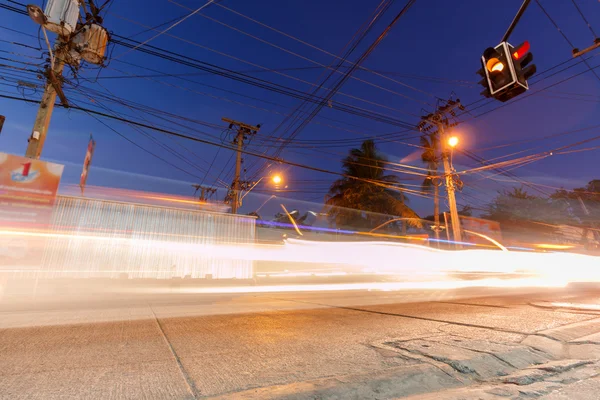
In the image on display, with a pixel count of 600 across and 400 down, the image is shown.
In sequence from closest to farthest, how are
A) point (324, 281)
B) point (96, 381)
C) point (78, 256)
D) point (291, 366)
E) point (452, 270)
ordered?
1. point (96, 381)
2. point (291, 366)
3. point (78, 256)
4. point (324, 281)
5. point (452, 270)

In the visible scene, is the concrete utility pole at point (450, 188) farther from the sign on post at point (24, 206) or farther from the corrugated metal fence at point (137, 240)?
the sign on post at point (24, 206)

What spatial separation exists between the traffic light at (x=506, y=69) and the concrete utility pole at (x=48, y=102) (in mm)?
12717

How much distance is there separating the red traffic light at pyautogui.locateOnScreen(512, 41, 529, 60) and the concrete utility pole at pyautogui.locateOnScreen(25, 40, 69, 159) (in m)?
13.0

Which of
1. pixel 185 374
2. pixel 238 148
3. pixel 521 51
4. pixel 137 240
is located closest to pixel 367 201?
pixel 238 148

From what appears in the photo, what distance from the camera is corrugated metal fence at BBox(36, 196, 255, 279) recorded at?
9.45 meters

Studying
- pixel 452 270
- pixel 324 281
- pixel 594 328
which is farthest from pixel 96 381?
pixel 452 270

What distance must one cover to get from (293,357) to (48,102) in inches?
473

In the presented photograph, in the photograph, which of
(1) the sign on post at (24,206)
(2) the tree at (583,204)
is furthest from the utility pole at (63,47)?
(2) the tree at (583,204)

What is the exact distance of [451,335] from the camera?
4047 millimetres

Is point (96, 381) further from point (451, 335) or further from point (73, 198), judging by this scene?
point (73, 198)

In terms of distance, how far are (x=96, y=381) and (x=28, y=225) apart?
8.99 meters

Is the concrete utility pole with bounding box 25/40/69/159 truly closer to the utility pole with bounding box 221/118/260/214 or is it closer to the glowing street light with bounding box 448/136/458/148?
the utility pole with bounding box 221/118/260/214

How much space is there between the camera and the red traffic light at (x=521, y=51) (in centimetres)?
502

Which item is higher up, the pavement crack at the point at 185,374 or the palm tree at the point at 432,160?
the palm tree at the point at 432,160
